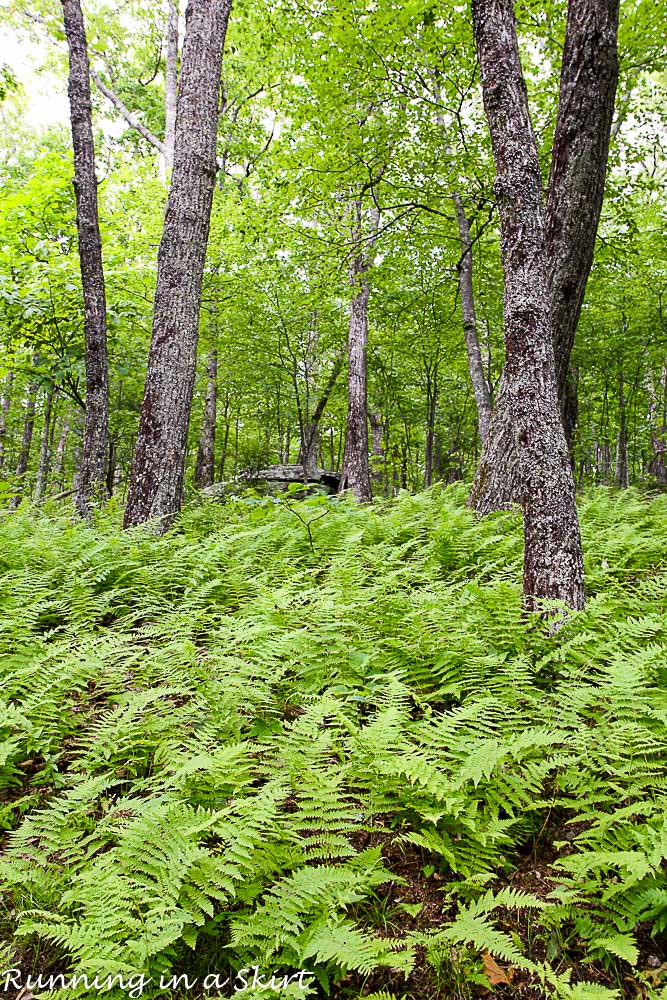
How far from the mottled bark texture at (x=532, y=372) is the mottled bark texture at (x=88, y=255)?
19.6ft

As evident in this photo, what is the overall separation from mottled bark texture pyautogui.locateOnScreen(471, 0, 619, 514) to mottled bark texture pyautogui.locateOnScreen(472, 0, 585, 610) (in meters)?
2.07

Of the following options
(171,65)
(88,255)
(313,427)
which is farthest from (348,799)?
(171,65)

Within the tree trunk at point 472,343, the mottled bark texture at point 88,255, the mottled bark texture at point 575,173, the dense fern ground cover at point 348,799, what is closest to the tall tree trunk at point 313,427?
the tree trunk at point 472,343

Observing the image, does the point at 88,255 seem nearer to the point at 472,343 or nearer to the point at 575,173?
the point at 575,173

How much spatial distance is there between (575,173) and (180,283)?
4.36 meters

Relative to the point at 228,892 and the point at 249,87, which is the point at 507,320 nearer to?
the point at 228,892

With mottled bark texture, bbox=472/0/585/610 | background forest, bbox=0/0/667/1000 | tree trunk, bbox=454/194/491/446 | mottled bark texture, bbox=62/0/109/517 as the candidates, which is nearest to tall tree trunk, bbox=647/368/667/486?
tree trunk, bbox=454/194/491/446

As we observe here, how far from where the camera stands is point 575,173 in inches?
230

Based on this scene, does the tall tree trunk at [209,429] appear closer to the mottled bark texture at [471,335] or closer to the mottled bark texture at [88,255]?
the mottled bark texture at [471,335]

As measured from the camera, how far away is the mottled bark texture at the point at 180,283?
6.32 metres

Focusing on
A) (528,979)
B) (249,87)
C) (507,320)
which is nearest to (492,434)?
(507,320)

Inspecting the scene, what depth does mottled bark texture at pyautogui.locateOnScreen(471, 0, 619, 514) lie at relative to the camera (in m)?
5.52

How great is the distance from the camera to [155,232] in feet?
50.3

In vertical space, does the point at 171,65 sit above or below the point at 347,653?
above
